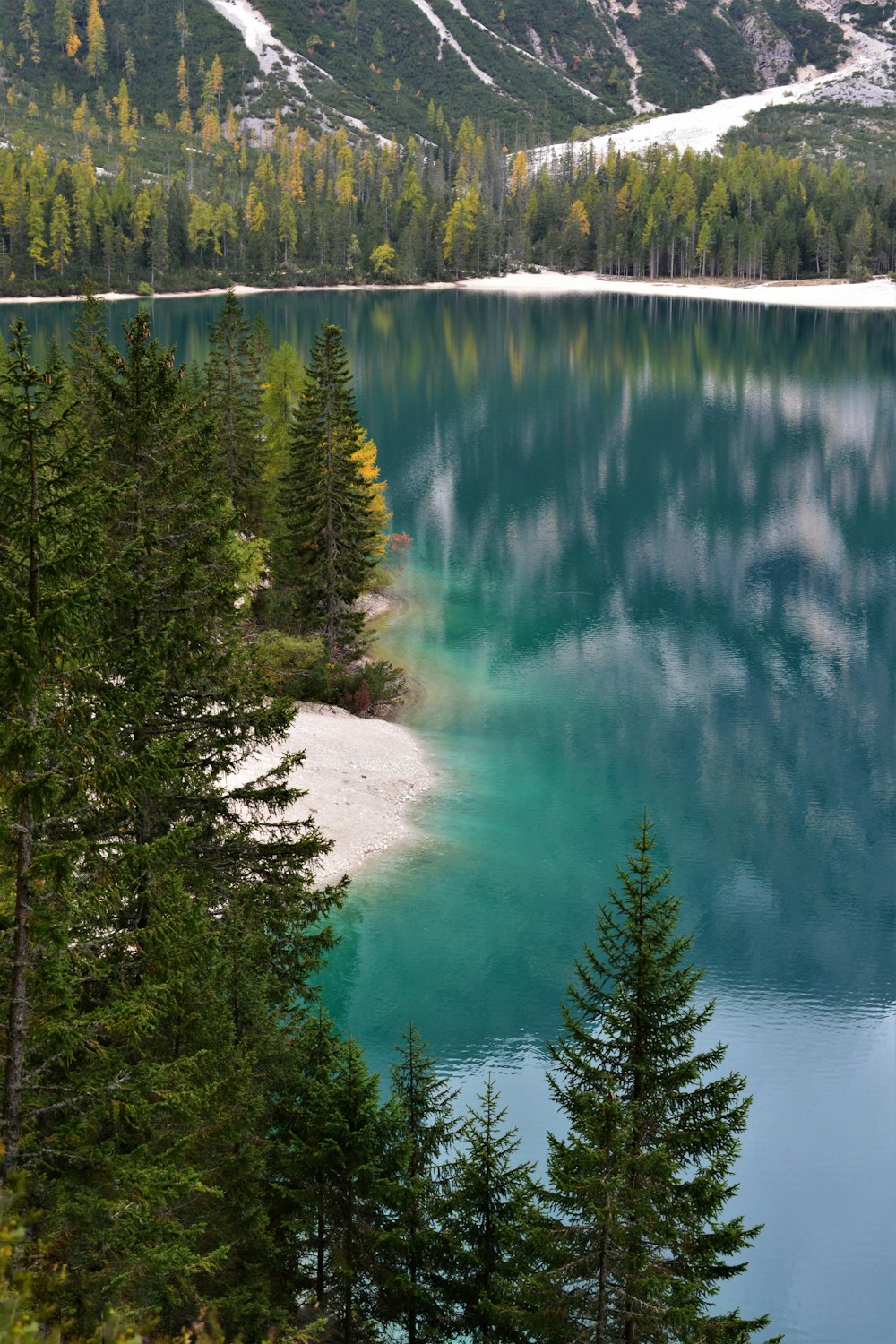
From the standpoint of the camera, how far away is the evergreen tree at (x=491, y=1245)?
14.0 metres

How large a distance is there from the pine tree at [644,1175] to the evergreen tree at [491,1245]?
1.84 feet

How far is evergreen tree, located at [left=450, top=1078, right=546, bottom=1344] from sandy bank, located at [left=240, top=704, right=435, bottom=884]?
605 inches

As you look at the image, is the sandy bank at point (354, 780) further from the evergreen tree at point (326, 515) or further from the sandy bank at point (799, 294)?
the sandy bank at point (799, 294)

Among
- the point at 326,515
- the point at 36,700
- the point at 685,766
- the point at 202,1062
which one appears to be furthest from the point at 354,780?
the point at 36,700

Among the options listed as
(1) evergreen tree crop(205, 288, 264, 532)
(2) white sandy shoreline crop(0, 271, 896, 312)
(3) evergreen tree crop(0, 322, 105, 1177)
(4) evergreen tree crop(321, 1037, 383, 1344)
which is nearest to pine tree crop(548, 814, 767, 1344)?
(4) evergreen tree crop(321, 1037, 383, 1344)

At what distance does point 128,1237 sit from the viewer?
1164 cm

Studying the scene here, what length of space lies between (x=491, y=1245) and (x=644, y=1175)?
206 cm

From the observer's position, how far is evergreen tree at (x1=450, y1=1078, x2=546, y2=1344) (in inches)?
553

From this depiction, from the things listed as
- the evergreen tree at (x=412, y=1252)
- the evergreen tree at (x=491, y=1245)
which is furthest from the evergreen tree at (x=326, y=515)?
the evergreen tree at (x=491, y=1245)

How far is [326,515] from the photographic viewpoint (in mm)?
42531

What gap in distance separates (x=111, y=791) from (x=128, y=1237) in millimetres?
4079

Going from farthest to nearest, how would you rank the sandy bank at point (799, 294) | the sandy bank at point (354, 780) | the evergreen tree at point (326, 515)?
the sandy bank at point (799, 294) < the evergreen tree at point (326, 515) < the sandy bank at point (354, 780)

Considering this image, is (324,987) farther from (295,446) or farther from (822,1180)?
(295,446)

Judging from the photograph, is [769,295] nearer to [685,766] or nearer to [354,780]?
[685,766]
